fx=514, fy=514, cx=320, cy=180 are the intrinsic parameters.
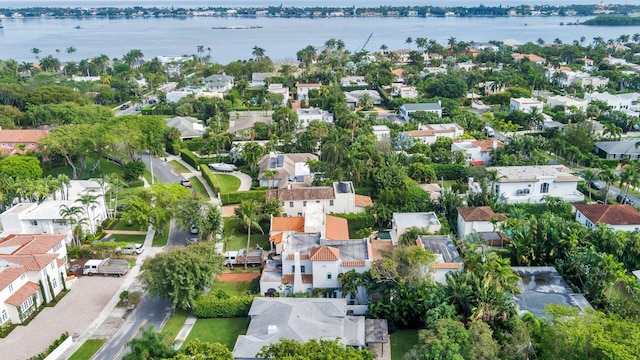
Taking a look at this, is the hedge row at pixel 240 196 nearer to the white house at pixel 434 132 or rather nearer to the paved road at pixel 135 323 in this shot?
the paved road at pixel 135 323

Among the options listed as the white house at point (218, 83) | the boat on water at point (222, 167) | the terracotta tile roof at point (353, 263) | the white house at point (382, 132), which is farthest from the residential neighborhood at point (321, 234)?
the white house at point (218, 83)

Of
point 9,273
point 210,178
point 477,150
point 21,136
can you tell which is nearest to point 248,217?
point 210,178

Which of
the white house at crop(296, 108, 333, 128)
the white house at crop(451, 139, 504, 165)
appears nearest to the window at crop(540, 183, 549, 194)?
the white house at crop(451, 139, 504, 165)

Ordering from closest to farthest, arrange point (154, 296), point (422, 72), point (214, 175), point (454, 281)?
point (454, 281)
point (154, 296)
point (214, 175)
point (422, 72)

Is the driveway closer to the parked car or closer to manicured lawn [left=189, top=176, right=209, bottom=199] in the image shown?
manicured lawn [left=189, top=176, right=209, bottom=199]

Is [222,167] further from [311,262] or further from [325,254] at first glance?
[325,254]

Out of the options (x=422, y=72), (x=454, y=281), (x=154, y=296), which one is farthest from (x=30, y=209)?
(x=422, y=72)

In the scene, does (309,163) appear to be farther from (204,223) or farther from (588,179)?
(588,179)
